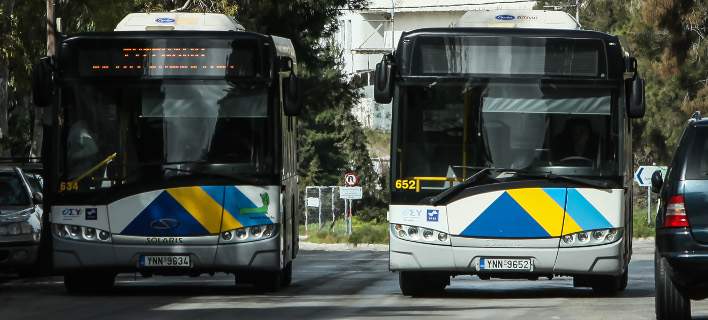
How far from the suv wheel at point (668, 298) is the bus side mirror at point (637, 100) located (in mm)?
4702

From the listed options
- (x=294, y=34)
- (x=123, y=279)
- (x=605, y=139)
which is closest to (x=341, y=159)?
(x=294, y=34)

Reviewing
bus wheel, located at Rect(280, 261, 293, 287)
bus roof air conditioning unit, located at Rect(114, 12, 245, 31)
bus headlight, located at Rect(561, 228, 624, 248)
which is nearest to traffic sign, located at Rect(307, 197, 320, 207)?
bus wheel, located at Rect(280, 261, 293, 287)

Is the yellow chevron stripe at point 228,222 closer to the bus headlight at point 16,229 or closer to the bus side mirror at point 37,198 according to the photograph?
the bus headlight at point 16,229

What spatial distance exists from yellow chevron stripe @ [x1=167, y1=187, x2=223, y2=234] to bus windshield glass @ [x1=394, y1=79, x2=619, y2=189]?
7.29 ft

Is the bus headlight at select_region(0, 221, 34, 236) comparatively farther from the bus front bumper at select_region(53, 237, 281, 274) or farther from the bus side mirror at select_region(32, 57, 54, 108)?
the bus side mirror at select_region(32, 57, 54, 108)

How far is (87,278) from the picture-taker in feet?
65.5

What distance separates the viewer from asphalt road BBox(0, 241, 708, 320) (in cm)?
1598

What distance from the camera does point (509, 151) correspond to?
18328mm

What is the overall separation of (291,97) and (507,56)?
253cm

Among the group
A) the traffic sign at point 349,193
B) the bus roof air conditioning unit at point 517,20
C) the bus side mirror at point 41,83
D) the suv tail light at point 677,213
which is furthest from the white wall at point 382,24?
the suv tail light at point 677,213

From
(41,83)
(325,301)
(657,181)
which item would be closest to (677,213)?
(657,181)

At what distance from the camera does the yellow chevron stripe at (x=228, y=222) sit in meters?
19.1

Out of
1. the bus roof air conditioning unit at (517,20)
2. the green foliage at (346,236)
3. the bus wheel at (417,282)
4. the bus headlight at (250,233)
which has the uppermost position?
the bus roof air conditioning unit at (517,20)

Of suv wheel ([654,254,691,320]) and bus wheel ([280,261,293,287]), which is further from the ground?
suv wheel ([654,254,691,320])
